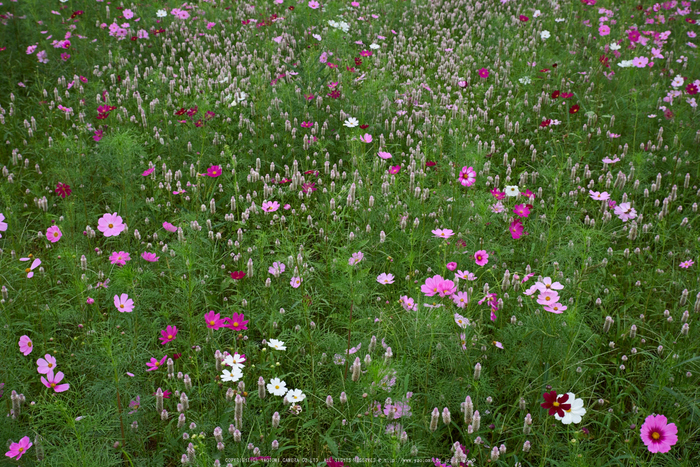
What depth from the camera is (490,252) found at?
11.7 feet

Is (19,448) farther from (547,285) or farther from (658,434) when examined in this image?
(658,434)

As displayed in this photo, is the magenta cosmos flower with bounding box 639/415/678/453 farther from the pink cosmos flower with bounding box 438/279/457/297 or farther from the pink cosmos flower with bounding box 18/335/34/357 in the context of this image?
the pink cosmos flower with bounding box 18/335/34/357

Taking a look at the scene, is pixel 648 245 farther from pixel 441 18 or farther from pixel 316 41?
pixel 441 18

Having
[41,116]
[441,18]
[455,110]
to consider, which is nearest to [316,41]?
[441,18]

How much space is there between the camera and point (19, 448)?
7.49ft

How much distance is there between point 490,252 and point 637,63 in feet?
12.1

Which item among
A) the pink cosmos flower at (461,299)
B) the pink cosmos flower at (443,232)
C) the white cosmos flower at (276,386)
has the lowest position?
the white cosmos flower at (276,386)

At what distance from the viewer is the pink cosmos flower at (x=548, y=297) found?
110 inches

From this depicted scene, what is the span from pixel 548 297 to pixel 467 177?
1347 mm

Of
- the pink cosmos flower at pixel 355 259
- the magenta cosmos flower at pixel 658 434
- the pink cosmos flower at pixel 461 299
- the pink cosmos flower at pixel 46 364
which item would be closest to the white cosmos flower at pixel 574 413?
the magenta cosmos flower at pixel 658 434

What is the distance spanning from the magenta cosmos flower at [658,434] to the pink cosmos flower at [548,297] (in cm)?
67

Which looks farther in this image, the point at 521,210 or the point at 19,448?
the point at 521,210

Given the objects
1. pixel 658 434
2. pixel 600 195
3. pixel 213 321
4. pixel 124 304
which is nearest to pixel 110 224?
pixel 124 304

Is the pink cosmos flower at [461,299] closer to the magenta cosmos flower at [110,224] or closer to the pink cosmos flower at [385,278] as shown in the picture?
the pink cosmos flower at [385,278]
